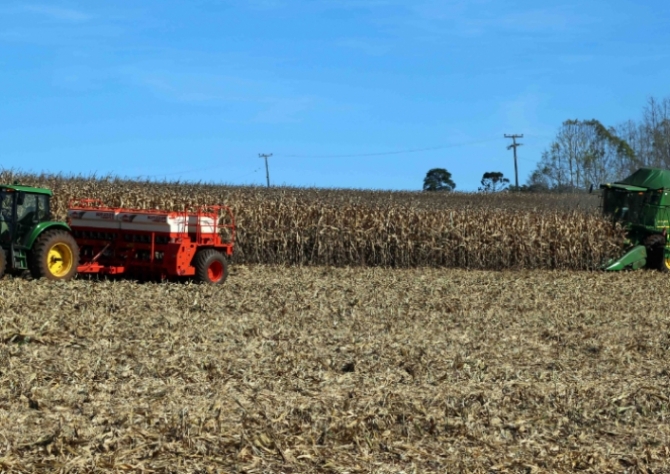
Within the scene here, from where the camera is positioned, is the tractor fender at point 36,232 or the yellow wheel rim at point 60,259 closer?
the tractor fender at point 36,232

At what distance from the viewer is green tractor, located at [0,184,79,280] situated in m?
13.3

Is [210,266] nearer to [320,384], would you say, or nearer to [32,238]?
[32,238]

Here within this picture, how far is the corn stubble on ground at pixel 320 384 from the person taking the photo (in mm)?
5848

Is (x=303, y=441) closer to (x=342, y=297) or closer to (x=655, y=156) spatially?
(x=342, y=297)

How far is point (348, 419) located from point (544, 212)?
59.6ft

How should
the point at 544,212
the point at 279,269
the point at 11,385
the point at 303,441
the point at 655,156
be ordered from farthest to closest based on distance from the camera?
1. the point at 655,156
2. the point at 544,212
3. the point at 279,269
4. the point at 11,385
5. the point at 303,441

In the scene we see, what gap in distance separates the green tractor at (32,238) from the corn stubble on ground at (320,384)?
616 millimetres

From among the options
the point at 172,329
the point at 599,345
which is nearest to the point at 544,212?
the point at 599,345

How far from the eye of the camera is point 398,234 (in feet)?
68.9

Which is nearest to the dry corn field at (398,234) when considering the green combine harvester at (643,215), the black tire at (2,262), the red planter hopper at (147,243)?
the green combine harvester at (643,215)

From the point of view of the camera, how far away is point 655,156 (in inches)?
Result: 2005

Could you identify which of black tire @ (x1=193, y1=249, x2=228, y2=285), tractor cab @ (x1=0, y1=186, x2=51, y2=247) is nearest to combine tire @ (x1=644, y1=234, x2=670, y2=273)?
black tire @ (x1=193, y1=249, x2=228, y2=285)

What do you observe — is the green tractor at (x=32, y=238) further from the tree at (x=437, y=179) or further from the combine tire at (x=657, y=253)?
the tree at (x=437, y=179)

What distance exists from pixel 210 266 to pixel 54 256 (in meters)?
2.55
